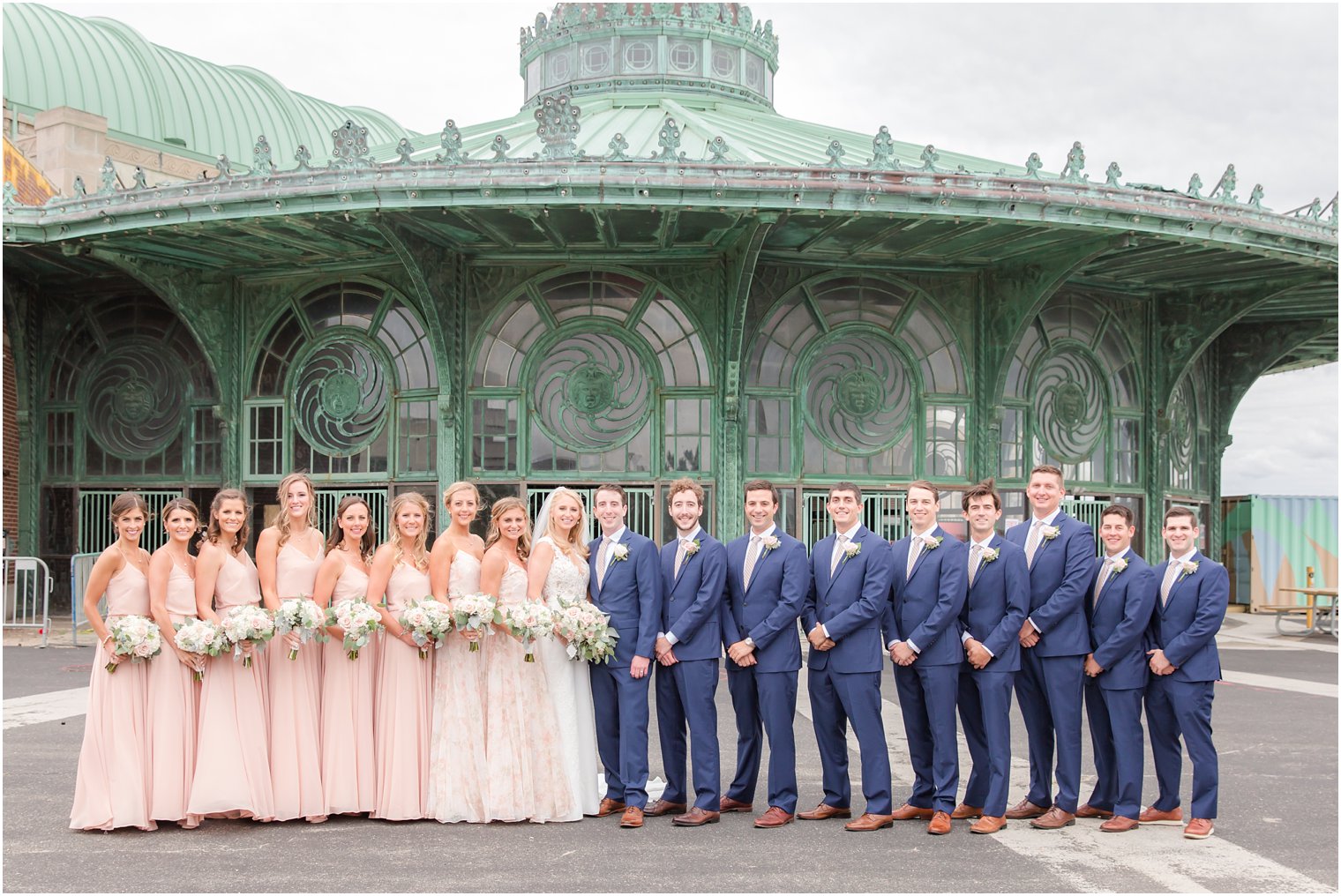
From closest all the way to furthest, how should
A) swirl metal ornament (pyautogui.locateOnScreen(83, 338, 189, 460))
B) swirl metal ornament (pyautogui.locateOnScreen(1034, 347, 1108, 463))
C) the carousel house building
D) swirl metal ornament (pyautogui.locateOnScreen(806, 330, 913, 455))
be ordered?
the carousel house building < swirl metal ornament (pyautogui.locateOnScreen(806, 330, 913, 455)) < swirl metal ornament (pyautogui.locateOnScreen(1034, 347, 1108, 463)) < swirl metal ornament (pyautogui.locateOnScreen(83, 338, 189, 460))

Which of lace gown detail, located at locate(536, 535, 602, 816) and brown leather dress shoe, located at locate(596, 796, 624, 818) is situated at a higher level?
lace gown detail, located at locate(536, 535, 602, 816)

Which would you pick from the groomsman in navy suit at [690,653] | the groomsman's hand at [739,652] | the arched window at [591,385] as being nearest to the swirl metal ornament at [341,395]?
the arched window at [591,385]

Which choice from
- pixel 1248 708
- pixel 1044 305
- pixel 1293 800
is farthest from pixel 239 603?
pixel 1044 305

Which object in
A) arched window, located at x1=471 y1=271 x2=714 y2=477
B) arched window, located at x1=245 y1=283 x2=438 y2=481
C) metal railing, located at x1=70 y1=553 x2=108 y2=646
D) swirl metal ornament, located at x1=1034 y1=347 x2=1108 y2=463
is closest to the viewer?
metal railing, located at x1=70 y1=553 x2=108 y2=646

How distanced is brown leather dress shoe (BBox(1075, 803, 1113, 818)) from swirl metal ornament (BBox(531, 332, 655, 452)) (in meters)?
10.7

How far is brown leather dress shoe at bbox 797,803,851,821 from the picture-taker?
783 centimetres

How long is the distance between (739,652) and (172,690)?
10.6ft

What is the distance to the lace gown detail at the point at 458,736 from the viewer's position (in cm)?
768

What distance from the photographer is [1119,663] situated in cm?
771

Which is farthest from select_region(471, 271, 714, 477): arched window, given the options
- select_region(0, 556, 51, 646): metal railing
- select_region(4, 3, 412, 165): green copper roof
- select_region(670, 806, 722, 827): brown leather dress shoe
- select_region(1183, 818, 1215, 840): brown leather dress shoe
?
select_region(4, 3, 412, 165): green copper roof

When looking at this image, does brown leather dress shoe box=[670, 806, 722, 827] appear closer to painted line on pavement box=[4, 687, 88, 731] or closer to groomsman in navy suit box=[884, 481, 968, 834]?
groomsman in navy suit box=[884, 481, 968, 834]

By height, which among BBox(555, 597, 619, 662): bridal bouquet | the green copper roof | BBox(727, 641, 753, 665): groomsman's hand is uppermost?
the green copper roof

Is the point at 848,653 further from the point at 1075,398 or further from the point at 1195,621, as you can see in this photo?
the point at 1075,398

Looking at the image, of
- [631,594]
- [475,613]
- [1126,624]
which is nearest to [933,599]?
[1126,624]
